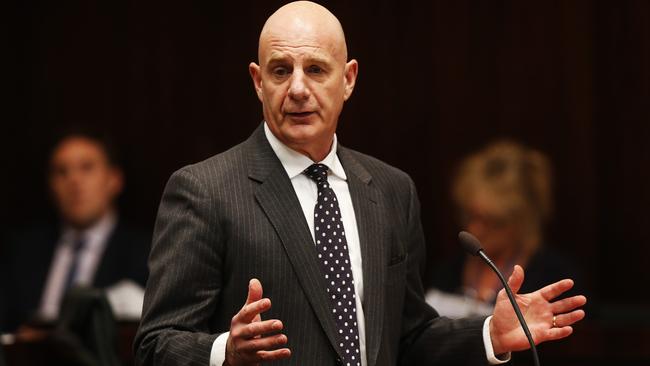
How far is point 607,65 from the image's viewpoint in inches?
210

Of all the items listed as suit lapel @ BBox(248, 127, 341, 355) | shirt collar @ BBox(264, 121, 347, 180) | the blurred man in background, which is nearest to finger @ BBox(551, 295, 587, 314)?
suit lapel @ BBox(248, 127, 341, 355)

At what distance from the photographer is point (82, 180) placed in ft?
17.3

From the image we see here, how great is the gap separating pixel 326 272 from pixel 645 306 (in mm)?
2811

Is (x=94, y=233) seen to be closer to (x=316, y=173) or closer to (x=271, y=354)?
(x=316, y=173)

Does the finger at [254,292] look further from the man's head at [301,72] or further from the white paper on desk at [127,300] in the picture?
the white paper on desk at [127,300]

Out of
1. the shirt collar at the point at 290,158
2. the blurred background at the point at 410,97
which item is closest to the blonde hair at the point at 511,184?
the blurred background at the point at 410,97

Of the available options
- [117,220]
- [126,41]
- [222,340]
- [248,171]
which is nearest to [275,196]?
[248,171]

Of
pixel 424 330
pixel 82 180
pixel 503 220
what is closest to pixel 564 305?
pixel 424 330

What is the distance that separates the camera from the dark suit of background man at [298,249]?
253 centimetres

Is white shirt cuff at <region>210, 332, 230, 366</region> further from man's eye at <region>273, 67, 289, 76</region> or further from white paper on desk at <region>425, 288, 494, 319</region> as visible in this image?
white paper on desk at <region>425, 288, 494, 319</region>

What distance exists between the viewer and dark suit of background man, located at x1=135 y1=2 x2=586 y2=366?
2529 millimetres

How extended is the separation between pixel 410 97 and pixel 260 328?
333 centimetres

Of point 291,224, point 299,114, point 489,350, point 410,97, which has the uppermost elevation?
point 410,97

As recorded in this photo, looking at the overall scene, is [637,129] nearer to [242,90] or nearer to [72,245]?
[242,90]
